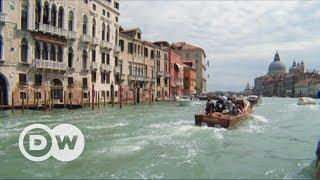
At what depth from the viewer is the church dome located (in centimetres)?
15275

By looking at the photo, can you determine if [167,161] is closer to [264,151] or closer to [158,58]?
[264,151]

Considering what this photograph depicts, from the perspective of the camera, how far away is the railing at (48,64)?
26.0 meters

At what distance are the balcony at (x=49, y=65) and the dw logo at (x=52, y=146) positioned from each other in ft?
46.0

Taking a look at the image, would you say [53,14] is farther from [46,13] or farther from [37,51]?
[37,51]

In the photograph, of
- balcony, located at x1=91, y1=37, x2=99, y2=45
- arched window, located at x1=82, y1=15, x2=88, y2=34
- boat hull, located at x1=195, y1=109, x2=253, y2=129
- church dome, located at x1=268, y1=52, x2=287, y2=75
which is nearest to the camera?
boat hull, located at x1=195, y1=109, x2=253, y2=129

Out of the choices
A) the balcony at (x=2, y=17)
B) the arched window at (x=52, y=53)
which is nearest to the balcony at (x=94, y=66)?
the arched window at (x=52, y=53)

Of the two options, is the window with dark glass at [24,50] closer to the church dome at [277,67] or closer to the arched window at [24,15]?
the arched window at [24,15]

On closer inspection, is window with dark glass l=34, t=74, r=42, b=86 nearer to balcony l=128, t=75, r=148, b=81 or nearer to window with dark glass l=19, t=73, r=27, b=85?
window with dark glass l=19, t=73, r=27, b=85

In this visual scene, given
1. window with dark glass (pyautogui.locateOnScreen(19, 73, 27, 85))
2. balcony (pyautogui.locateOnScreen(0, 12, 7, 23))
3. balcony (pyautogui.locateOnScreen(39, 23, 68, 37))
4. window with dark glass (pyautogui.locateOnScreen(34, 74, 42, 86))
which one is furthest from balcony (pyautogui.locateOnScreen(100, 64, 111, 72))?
balcony (pyautogui.locateOnScreen(0, 12, 7, 23))

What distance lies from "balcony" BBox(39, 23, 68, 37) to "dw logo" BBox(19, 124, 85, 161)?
1473 centimetres

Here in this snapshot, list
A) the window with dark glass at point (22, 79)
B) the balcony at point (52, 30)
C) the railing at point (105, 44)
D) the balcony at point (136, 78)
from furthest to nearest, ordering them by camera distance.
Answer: the balcony at point (136, 78) → the railing at point (105, 44) → the balcony at point (52, 30) → the window with dark glass at point (22, 79)

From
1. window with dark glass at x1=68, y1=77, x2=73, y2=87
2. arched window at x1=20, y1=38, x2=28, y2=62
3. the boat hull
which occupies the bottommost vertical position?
the boat hull

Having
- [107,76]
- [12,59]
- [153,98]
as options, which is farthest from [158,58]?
[12,59]

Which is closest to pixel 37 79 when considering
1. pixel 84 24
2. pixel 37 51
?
pixel 37 51
